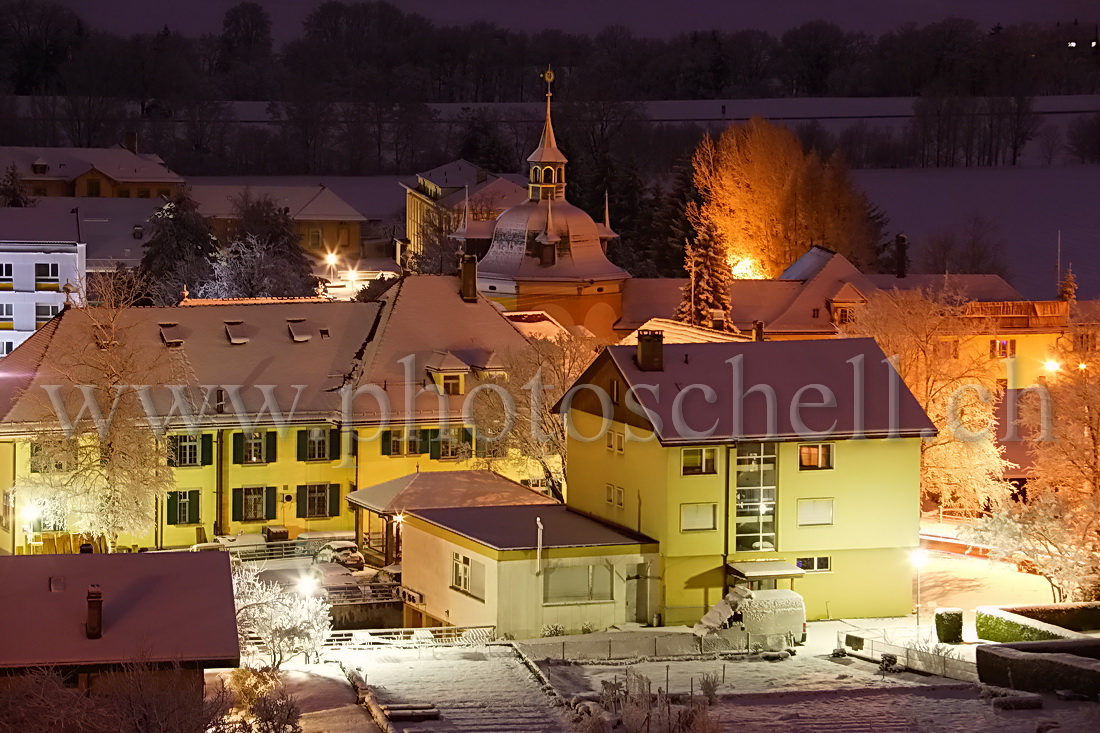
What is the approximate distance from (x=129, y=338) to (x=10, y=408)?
3.93m

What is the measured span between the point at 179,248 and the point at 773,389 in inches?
2145

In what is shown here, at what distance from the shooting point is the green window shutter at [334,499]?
5709cm

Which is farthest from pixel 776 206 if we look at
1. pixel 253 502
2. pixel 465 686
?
pixel 465 686

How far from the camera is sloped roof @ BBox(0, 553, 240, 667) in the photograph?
33.7 metres

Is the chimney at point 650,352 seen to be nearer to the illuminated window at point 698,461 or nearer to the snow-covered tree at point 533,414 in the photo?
the illuminated window at point 698,461

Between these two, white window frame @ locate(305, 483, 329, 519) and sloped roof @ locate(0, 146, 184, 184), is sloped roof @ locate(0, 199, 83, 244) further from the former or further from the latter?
sloped roof @ locate(0, 146, 184, 184)

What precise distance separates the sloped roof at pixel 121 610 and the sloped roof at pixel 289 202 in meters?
89.8

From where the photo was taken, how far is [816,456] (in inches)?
1905

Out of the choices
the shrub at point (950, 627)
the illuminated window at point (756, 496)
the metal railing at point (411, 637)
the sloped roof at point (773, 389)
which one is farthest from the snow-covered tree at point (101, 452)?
the shrub at point (950, 627)

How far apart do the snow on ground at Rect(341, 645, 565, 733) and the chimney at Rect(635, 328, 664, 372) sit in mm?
8689

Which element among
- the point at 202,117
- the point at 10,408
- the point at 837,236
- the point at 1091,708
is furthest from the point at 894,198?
the point at 1091,708

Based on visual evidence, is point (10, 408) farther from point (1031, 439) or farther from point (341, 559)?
point (1031, 439)

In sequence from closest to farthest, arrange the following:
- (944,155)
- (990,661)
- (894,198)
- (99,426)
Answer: (990,661), (99,426), (894,198), (944,155)

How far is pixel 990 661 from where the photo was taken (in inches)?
1582
